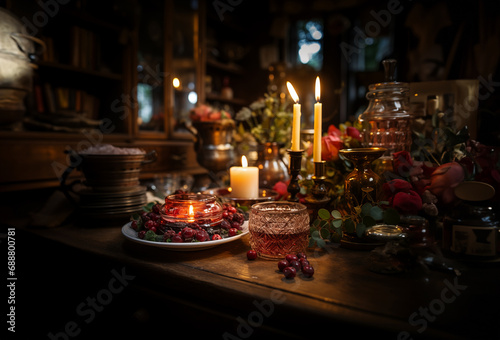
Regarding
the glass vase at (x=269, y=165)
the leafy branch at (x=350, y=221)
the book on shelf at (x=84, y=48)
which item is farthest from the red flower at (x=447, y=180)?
the book on shelf at (x=84, y=48)

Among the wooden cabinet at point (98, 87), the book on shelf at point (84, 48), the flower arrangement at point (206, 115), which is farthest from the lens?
the book on shelf at point (84, 48)

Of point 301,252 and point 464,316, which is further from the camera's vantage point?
point 301,252

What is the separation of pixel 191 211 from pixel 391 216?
0.43 m

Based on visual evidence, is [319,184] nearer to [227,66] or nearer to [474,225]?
[474,225]

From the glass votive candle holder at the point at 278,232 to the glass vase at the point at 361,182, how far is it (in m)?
0.15

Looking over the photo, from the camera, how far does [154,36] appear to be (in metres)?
2.71

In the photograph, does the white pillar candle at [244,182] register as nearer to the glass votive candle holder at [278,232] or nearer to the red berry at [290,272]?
the glass votive candle holder at [278,232]

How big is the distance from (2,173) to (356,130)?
66.6 inches

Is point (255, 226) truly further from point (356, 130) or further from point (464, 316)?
point (356, 130)

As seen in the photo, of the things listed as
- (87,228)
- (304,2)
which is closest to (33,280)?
(87,228)

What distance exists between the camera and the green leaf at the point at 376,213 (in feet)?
2.19

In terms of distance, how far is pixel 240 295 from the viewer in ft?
1.73

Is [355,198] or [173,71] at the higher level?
[173,71]

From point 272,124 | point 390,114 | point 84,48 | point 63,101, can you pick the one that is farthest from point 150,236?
point 84,48
